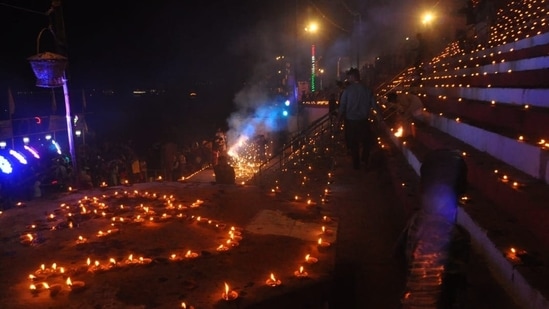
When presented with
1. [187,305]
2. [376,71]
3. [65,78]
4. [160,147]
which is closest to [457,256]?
[187,305]

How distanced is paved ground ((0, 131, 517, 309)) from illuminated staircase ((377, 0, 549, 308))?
0.33 metres

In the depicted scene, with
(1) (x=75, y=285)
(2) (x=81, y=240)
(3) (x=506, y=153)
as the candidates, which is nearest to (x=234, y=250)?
(1) (x=75, y=285)

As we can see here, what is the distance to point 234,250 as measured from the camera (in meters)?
5.21

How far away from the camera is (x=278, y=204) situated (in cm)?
738

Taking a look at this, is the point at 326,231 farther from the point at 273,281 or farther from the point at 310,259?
the point at 273,281

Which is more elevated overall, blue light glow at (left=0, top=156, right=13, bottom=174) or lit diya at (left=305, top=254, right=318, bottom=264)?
blue light glow at (left=0, top=156, right=13, bottom=174)

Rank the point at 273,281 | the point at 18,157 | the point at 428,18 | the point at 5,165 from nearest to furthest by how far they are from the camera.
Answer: the point at 273,281, the point at 5,165, the point at 18,157, the point at 428,18

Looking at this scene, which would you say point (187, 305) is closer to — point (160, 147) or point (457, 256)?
point (457, 256)

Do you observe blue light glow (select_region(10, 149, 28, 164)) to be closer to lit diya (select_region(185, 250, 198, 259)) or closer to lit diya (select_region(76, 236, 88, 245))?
lit diya (select_region(76, 236, 88, 245))

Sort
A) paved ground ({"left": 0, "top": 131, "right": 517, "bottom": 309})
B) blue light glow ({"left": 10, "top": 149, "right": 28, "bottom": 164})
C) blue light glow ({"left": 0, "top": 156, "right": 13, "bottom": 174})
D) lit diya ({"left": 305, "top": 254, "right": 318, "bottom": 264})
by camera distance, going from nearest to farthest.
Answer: paved ground ({"left": 0, "top": 131, "right": 517, "bottom": 309}) → lit diya ({"left": 305, "top": 254, "right": 318, "bottom": 264}) → blue light glow ({"left": 0, "top": 156, "right": 13, "bottom": 174}) → blue light glow ({"left": 10, "top": 149, "right": 28, "bottom": 164})

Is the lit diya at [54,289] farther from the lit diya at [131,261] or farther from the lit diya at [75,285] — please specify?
the lit diya at [131,261]

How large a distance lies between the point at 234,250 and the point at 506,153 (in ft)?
11.3

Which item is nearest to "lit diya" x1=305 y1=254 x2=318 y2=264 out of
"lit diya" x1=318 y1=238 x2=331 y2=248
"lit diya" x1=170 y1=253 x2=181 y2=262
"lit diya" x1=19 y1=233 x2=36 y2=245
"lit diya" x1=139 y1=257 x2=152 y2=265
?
"lit diya" x1=318 y1=238 x2=331 y2=248

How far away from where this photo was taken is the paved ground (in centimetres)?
405
